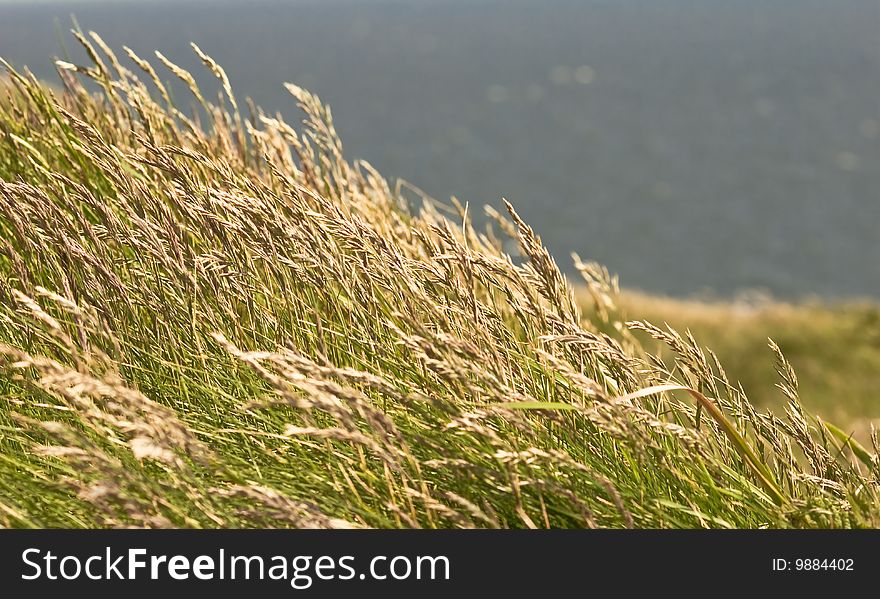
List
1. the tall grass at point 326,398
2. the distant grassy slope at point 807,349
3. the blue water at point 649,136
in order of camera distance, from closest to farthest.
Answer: the tall grass at point 326,398 → the distant grassy slope at point 807,349 → the blue water at point 649,136

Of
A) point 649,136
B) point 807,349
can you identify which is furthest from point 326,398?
point 649,136

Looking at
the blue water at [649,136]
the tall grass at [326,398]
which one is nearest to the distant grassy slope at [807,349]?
the tall grass at [326,398]

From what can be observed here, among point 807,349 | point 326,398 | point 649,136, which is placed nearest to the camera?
point 326,398

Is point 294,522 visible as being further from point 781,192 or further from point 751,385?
point 781,192

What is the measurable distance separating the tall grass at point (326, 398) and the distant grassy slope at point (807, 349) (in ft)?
20.2

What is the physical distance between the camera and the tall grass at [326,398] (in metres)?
2.31

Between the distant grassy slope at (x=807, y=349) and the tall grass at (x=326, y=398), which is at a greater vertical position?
the distant grassy slope at (x=807, y=349)

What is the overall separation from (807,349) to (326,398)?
11294 millimetres

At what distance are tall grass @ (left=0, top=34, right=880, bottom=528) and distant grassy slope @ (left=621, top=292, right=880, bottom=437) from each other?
20.2 ft

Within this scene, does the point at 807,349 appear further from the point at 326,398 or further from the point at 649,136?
the point at 649,136

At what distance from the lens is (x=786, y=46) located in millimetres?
137250

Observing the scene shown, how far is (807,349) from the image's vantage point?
12086 mm

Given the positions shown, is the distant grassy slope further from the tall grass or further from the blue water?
the blue water

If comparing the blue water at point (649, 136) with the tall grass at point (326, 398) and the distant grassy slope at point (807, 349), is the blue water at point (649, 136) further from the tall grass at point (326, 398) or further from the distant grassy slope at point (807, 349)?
the tall grass at point (326, 398)
